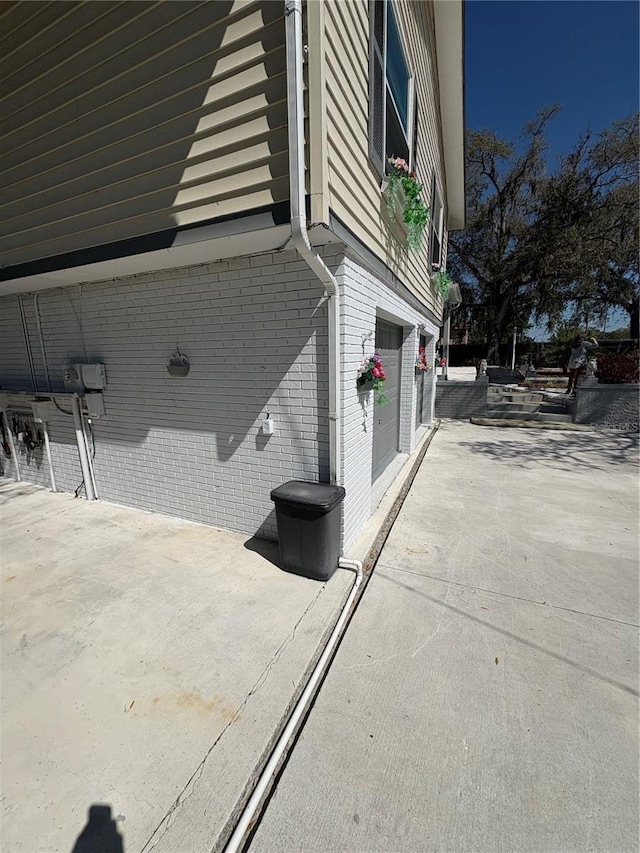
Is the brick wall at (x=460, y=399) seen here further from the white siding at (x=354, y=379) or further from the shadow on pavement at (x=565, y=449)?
the white siding at (x=354, y=379)

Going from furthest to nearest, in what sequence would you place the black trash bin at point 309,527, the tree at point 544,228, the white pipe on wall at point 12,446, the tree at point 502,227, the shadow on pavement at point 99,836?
the tree at point 502,227 < the tree at point 544,228 < the white pipe on wall at point 12,446 < the black trash bin at point 309,527 < the shadow on pavement at point 99,836

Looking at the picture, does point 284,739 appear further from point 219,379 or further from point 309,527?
point 219,379

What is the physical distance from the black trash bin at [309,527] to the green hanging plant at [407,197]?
2.90 metres

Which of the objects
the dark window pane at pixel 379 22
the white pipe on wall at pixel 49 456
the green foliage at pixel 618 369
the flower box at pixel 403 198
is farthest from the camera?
the green foliage at pixel 618 369

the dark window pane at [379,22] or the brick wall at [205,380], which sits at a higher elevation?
the dark window pane at [379,22]

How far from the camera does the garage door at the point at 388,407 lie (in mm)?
4516

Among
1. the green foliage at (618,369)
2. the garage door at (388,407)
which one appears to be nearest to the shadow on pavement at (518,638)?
the garage door at (388,407)

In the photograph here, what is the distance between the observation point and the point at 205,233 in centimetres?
258

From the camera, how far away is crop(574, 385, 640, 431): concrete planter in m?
7.84

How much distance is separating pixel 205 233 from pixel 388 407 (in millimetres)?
3425

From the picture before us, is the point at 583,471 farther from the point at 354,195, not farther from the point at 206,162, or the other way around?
the point at 206,162

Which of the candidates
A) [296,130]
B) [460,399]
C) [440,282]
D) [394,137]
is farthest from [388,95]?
[460,399]

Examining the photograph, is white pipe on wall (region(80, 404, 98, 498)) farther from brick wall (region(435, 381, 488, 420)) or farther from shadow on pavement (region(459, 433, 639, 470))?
brick wall (region(435, 381, 488, 420))

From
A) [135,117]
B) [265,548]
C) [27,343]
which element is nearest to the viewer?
[135,117]
